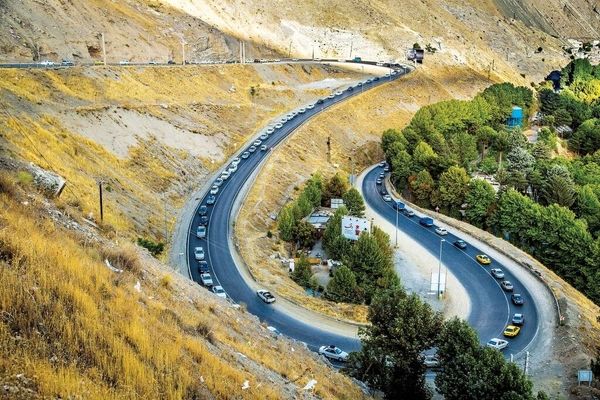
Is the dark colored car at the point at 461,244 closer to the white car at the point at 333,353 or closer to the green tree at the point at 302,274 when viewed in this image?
the green tree at the point at 302,274

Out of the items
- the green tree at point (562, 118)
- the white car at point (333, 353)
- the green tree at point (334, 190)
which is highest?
the green tree at point (562, 118)

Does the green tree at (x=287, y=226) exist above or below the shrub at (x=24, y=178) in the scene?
below

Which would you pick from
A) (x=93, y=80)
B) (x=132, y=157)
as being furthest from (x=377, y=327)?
(x=93, y=80)

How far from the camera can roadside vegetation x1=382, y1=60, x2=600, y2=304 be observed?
2183 inches

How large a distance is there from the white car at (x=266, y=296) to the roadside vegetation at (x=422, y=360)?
12421mm

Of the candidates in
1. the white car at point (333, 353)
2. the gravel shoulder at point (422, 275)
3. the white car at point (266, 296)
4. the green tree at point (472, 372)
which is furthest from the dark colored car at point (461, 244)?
the green tree at point (472, 372)

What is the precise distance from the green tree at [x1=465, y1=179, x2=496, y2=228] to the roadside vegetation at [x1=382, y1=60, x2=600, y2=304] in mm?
100

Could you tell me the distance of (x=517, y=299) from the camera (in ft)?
144

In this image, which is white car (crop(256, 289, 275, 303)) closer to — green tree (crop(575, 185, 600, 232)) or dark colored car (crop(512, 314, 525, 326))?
dark colored car (crop(512, 314, 525, 326))

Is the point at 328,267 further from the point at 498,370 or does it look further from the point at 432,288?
the point at 498,370

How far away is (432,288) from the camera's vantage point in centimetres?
4569

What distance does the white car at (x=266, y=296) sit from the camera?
133 feet

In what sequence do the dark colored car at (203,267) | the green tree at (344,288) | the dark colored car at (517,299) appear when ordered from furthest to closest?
the dark colored car at (203,267) → the dark colored car at (517,299) → the green tree at (344,288)

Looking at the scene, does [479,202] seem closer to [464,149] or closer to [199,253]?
[464,149]
